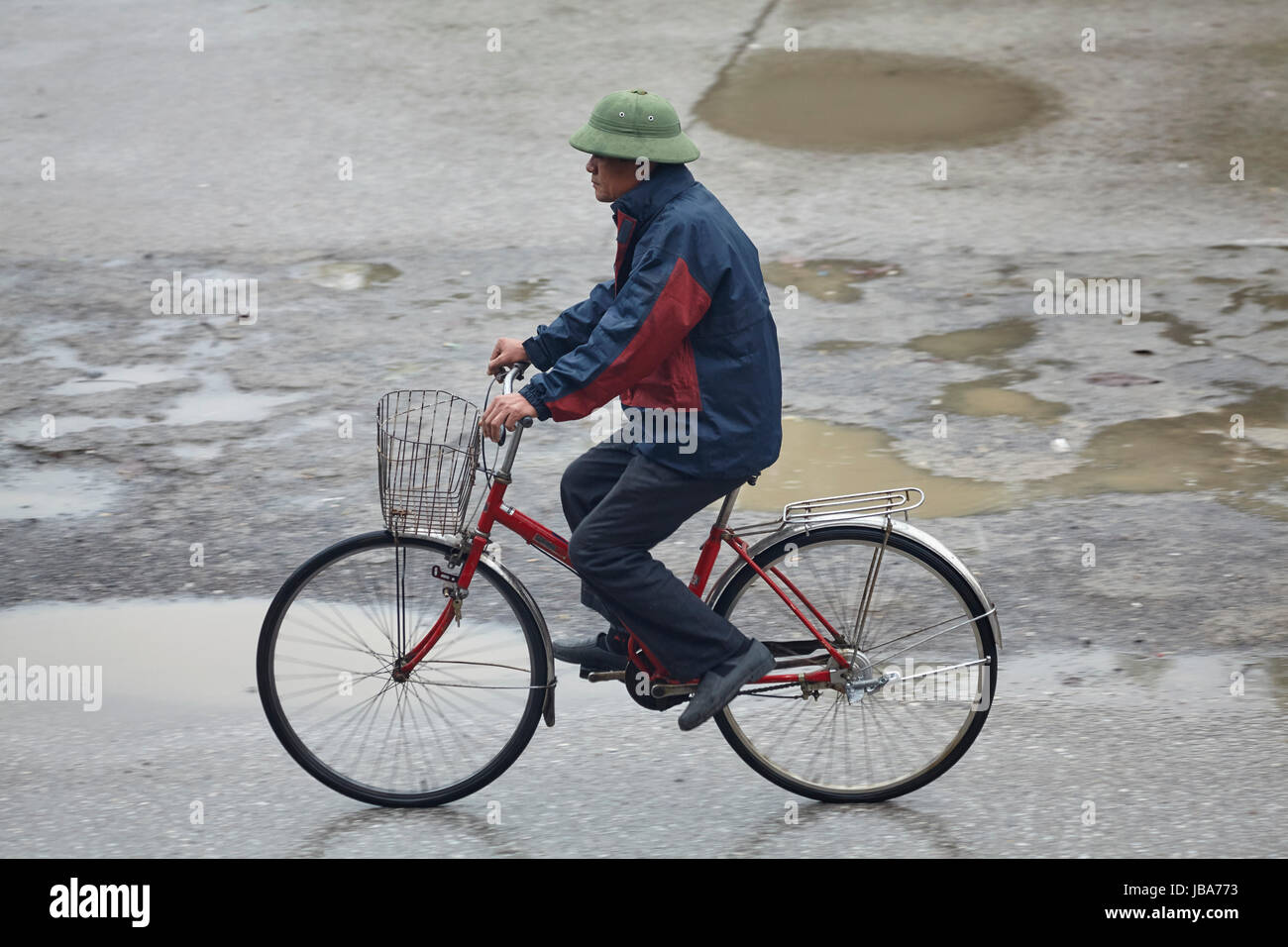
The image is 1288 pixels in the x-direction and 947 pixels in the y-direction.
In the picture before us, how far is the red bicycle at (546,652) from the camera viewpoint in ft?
14.0

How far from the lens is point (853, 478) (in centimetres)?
647

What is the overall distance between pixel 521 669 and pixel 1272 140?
8.93 m

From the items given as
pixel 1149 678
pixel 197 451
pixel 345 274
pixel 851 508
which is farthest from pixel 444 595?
pixel 345 274

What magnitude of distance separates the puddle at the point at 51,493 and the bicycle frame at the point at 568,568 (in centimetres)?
261

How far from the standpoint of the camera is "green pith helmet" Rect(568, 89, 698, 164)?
3.90 metres

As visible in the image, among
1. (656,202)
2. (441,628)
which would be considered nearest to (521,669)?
(441,628)

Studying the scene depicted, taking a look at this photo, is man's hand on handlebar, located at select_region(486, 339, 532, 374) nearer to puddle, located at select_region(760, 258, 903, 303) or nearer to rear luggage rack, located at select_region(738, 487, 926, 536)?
rear luggage rack, located at select_region(738, 487, 926, 536)

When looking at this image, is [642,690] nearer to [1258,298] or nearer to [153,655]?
[153,655]

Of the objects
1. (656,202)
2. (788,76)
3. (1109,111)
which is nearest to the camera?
(656,202)

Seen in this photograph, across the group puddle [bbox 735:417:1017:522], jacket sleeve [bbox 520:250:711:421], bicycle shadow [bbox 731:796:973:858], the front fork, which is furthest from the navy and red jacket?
puddle [bbox 735:417:1017:522]

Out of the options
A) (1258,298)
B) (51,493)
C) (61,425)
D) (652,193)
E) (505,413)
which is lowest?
(51,493)

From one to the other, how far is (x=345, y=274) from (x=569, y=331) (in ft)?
16.7

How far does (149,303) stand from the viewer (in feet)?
28.6

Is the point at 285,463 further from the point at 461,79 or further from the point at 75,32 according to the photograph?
the point at 75,32
